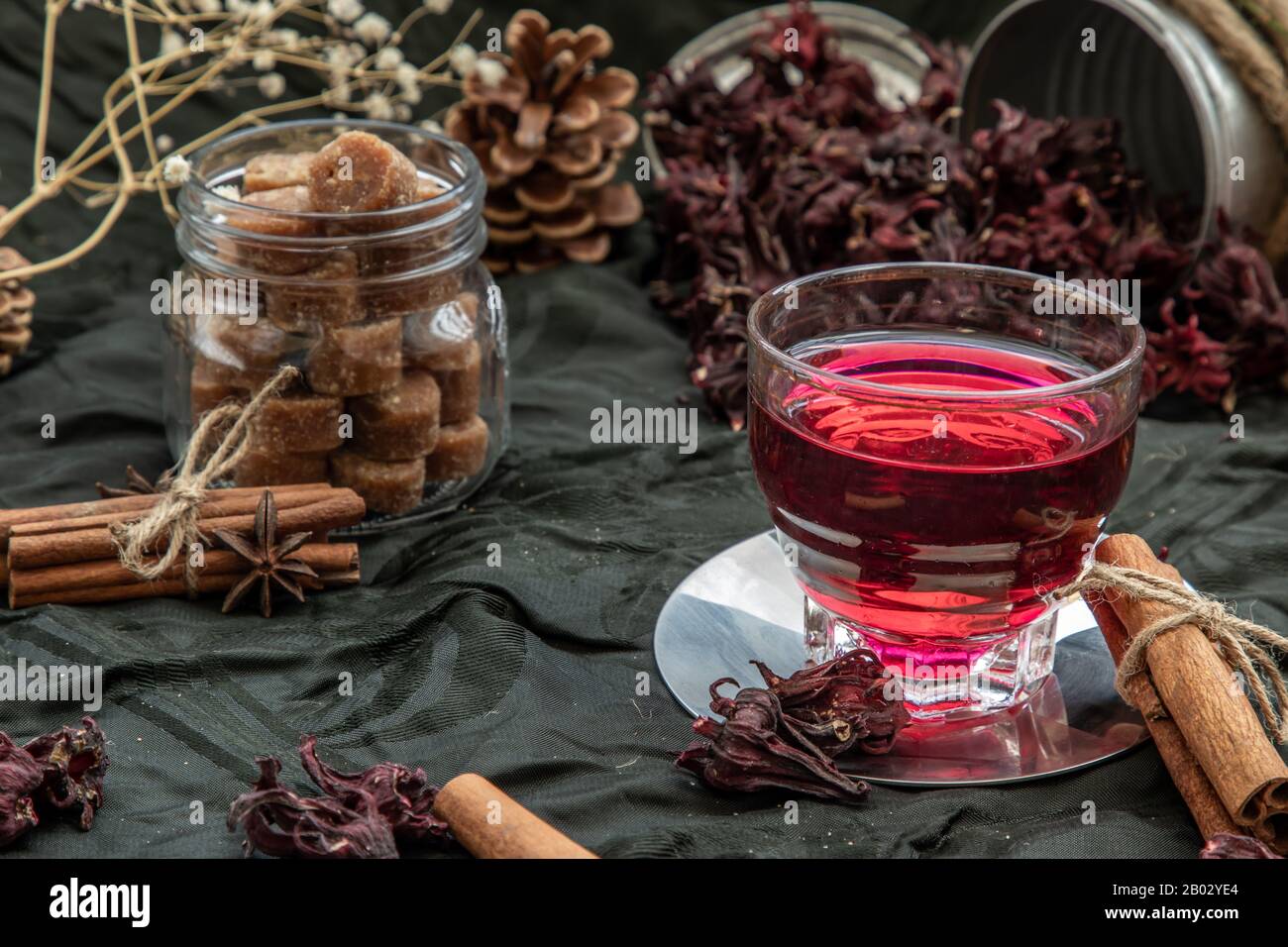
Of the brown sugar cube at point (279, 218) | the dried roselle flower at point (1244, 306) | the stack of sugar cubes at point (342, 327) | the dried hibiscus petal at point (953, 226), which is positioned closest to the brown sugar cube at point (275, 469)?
the stack of sugar cubes at point (342, 327)

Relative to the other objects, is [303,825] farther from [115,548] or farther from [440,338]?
[440,338]

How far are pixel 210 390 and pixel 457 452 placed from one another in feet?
0.92

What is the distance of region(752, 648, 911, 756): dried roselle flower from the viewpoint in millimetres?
1148

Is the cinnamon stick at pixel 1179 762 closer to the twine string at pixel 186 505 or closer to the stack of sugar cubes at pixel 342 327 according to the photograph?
the stack of sugar cubes at pixel 342 327

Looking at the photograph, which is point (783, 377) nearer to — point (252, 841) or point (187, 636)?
point (252, 841)

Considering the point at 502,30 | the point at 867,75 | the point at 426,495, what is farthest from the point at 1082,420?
the point at 502,30

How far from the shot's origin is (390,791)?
1089mm

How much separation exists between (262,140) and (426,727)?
84 cm

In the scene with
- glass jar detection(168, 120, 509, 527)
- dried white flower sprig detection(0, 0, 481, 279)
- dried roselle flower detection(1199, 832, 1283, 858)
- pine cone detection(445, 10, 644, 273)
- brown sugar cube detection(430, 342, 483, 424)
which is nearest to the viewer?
dried roselle flower detection(1199, 832, 1283, 858)

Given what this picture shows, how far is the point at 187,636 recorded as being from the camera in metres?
1.42

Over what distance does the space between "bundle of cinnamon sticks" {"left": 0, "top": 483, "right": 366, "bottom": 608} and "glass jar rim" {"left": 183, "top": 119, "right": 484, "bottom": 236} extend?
0.92ft

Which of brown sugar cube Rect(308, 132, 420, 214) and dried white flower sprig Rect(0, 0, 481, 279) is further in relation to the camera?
dried white flower sprig Rect(0, 0, 481, 279)

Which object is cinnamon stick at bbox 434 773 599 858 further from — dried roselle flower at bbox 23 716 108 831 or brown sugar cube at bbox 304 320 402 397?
brown sugar cube at bbox 304 320 402 397

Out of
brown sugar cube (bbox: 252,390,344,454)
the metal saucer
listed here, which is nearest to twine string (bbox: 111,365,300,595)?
brown sugar cube (bbox: 252,390,344,454)
